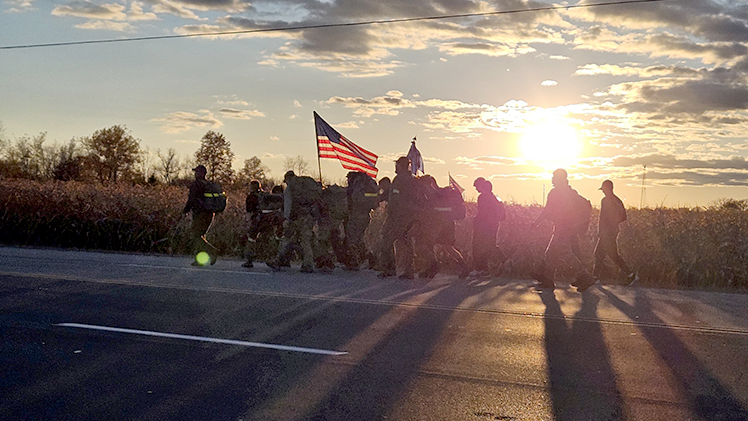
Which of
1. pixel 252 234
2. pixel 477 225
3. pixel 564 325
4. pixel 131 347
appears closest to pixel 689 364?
pixel 564 325

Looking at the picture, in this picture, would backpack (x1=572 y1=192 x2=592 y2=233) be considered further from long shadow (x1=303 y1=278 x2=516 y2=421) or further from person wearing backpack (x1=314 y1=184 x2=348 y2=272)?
person wearing backpack (x1=314 y1=184 x2=348 y2=272)

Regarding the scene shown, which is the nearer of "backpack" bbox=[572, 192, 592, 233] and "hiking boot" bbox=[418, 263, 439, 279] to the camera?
"backpack" bbox=[572, 192, 592, 233]

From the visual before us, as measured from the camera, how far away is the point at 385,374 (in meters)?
7.09

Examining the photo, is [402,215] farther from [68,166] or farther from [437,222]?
[68,166]

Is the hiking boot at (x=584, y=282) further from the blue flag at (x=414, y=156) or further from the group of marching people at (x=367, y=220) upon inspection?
→ the blue flag at (x=414, y=156)

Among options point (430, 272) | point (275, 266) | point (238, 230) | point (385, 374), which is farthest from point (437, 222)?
point (385, 374)

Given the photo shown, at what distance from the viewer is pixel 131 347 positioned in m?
8.21

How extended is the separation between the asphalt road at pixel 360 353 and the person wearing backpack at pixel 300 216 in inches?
103

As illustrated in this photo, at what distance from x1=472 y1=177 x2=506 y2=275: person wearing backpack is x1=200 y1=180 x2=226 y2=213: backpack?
232 inches

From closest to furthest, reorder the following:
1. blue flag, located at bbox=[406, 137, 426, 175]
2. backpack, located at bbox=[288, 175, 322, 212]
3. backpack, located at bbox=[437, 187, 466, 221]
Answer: backpack, located at bbox=[437, 187, 466, 221]
backpack, located at bbox=[288, 175, 322, 212]
blue flag, located at bbox=[406, 137, 426, 175]

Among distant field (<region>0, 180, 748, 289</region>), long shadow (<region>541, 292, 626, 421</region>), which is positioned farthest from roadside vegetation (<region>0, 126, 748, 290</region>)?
long shadow (<region>541, 292, 626, 421</region>)

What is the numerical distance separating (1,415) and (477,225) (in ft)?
A: 38.3

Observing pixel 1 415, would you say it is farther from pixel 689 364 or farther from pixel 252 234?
pixel 252 234

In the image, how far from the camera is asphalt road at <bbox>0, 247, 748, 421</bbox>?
6164 mm
